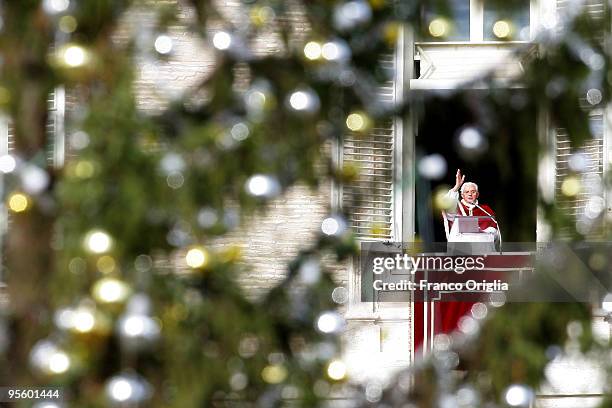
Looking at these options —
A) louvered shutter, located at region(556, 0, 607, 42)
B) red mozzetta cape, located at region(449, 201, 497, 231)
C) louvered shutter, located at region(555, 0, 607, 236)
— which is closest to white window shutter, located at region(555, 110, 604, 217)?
louvered shutter, located at region(555, 0, 607, 236)

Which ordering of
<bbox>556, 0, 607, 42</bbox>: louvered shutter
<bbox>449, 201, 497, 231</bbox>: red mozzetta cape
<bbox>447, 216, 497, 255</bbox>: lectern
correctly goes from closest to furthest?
<bbox>556, 0, 607, 42</bbox>: louvered shutter → <bbox>449, 201, 497, 231</bbox>: red mozzetta cape → <bbox>447, 216, 497, 255</bbox>: lectern

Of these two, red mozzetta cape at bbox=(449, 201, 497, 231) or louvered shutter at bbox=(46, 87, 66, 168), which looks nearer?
louvered shutter at bbox=(46, 87, 66, 168)

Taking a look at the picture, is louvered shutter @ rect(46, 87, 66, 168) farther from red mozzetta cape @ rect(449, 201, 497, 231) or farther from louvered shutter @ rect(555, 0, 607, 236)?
red mozzetta cape @ rect(449, 201, 497, 231)

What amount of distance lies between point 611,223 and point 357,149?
3.44 feet

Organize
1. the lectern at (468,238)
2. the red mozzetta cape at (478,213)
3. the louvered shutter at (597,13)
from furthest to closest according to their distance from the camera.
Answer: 1. the lectern at (468,238)
2. the red mozzetta cape at (478,213)
3. the louvered shutter at (597,13)

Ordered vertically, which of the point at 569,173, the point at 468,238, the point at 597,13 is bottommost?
the point at 468,238

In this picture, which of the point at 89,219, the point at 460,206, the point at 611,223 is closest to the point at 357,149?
the point at 611,223

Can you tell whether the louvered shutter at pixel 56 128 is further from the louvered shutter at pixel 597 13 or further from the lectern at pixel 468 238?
the lectern at pixel 468 238

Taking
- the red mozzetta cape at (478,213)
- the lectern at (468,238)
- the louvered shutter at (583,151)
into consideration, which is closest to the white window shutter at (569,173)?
the louvered shutter at (583,151)

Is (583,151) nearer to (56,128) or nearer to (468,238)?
(56,128)

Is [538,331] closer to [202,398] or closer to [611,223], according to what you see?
[611,223]

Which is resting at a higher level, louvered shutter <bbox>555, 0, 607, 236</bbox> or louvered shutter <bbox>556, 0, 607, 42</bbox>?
louvered shutter <bbox>556, 0, 607, 42</bbox>

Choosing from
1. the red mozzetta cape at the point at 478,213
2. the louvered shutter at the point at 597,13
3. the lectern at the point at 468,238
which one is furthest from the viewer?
the lectern at the point at 468,238

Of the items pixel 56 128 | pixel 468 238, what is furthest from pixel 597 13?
pixel 468 238
